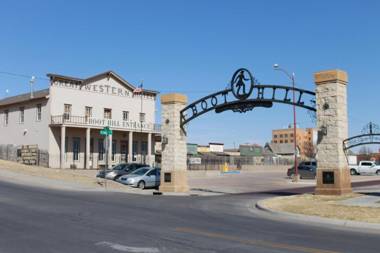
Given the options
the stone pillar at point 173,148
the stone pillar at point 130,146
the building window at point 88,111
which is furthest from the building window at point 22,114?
the stone pillar at point 173,148

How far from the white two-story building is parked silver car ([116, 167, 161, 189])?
59.9ft

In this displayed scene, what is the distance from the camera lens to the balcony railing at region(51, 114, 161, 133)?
46.5 meters

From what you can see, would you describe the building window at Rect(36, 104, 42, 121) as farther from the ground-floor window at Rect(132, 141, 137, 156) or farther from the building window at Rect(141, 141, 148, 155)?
the building window at Rect(141, 141, 148, 155)

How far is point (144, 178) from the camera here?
2911 cm

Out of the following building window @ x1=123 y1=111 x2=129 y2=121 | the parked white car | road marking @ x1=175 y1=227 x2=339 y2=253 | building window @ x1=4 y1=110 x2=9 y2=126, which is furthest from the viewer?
the parked white car

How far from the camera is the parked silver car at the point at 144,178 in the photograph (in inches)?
1139

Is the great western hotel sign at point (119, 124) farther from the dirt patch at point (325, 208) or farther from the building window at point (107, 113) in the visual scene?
the dirt patch at point (325, 208)

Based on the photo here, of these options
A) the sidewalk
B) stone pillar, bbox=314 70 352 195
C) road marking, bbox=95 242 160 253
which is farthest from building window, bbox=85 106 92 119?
road marking, bbox=95 242 160 253

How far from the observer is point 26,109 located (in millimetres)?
50531

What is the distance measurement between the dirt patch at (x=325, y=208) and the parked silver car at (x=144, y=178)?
449 inches

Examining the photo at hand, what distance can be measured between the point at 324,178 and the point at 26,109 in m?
37.9

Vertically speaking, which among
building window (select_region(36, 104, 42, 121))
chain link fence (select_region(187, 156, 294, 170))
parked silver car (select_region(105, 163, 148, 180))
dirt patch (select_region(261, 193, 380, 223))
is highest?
building window (select_region(36, 104, 42, 121))

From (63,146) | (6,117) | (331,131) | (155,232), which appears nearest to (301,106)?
(331,131)

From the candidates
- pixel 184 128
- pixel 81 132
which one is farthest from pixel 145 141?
pixel 184 128
